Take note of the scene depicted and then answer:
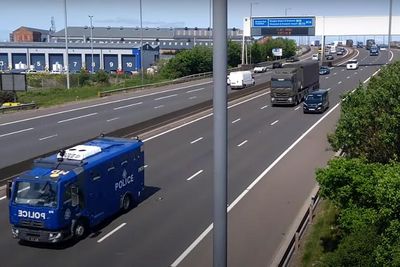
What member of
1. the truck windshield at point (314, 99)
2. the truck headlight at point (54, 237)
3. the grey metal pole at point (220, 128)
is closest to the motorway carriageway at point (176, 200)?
the truck headlight at point (54, 237)

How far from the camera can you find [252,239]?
1397cm

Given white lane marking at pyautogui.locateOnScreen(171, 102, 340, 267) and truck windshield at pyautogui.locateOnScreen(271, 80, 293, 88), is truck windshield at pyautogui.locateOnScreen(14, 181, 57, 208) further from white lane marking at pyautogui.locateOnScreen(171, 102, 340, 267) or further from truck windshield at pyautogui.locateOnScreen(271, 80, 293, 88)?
truck windshield at pyautogui.locateOnScreen(271, 80, 293, 88)

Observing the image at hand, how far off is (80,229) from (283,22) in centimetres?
7632

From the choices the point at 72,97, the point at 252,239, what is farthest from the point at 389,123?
the point at 72,97

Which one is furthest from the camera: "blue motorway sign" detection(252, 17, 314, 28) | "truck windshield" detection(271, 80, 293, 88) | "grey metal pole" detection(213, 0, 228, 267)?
"blue motorway sign" detection(252, 17, 314, 28)

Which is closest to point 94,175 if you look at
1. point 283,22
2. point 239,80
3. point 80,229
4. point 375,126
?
point 80,229

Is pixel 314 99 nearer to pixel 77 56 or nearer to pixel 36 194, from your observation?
pixel 36 194

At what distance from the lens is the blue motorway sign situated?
85619mm

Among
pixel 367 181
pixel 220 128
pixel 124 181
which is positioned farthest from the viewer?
pixel 124 181

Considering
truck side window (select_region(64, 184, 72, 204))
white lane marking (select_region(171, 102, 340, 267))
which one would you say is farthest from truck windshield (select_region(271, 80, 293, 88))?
truck side window (select_region(64, 184, 72, 204))

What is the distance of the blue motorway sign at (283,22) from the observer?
281ft

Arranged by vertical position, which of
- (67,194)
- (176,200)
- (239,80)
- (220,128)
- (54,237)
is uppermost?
(220,128)

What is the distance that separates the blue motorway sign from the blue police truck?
242 ft

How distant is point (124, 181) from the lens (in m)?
16.1
